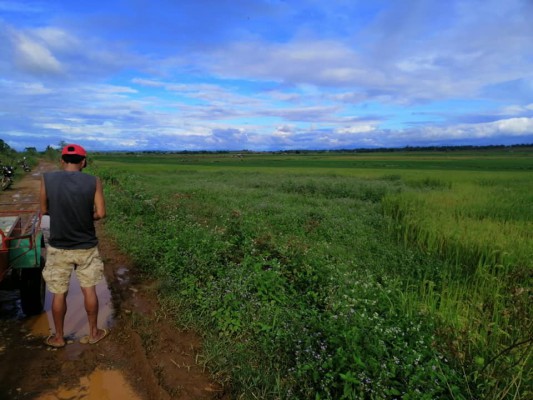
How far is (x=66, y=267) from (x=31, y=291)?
1.12 meters

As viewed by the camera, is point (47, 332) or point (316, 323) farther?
point (47, 332)

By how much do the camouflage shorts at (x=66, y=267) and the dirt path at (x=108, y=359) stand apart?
0.69 metres

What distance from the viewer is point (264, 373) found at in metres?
3.36

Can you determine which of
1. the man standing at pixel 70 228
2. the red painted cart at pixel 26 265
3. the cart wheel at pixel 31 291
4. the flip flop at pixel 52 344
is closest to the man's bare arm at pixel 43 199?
the man standing at pixel 70 228

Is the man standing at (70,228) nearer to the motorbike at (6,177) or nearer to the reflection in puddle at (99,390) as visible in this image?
the reflection in puddle at (99,390)

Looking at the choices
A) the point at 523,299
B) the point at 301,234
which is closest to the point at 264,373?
the point at 523,299

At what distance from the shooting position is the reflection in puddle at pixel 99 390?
3.20 m

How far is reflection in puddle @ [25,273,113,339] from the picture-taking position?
4.35 m

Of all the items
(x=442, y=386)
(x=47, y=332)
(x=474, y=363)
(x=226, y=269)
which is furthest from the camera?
(x=226, y=269)

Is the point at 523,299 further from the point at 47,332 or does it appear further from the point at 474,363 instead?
the point at 47,332

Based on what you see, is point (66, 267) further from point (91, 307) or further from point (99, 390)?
point (99, 390)

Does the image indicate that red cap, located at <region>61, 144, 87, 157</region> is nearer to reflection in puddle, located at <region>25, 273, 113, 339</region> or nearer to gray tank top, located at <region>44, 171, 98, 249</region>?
gray tank top, located at <region>44, 171, 98, 249</region>

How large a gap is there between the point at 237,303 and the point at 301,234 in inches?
161

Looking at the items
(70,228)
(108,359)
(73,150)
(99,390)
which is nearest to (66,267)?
(70,228)
